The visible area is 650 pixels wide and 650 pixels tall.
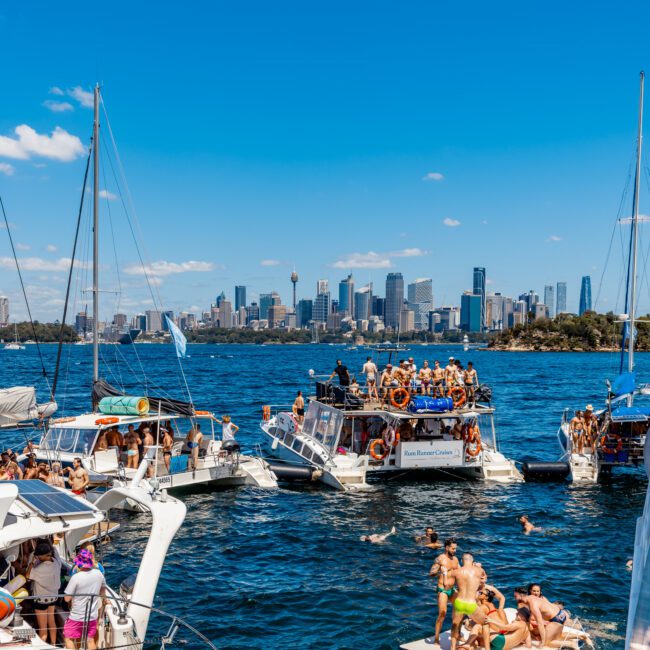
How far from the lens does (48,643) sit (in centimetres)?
1038

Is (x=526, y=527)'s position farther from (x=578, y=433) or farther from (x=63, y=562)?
(x=63, y=562)

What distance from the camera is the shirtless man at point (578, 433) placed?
29062 mm

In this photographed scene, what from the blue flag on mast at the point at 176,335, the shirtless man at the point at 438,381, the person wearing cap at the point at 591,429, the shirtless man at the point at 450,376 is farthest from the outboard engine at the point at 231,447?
the person wearing cap at the point at 591,429

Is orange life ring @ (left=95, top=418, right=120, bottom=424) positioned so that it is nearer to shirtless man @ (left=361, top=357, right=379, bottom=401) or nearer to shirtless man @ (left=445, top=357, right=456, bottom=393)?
shirtless man @ (left=361, top=357, right=379, bottom=401)

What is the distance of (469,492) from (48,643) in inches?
743

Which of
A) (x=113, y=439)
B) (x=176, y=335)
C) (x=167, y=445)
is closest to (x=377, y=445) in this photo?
(x=167, y=445)

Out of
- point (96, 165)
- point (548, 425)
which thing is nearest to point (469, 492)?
point (96, 165)

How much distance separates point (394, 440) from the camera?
26.4 meters

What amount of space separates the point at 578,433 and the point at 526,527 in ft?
27.0

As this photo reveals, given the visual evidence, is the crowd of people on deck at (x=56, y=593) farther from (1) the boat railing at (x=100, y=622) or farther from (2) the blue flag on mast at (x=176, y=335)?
(2) the blue flag on mast at (x=176, y=335)

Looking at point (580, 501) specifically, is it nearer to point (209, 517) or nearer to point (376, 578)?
point (376, 578)

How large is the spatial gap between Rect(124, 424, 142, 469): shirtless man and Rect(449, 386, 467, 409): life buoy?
38.9 ft

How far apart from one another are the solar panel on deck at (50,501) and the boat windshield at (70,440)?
10779mm

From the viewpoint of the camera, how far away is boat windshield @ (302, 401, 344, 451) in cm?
2739
